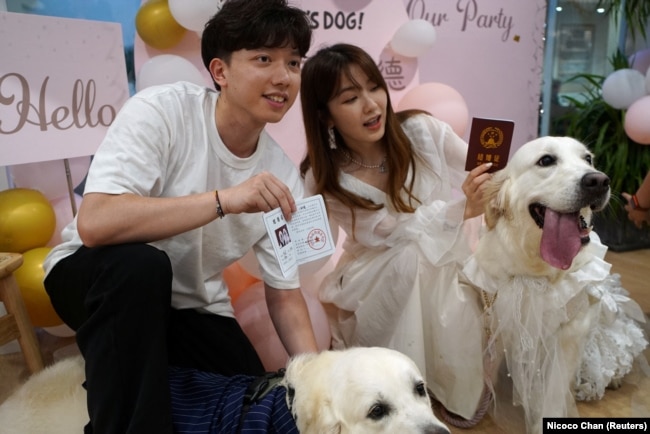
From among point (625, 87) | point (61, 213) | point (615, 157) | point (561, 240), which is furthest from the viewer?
point (615, 157)

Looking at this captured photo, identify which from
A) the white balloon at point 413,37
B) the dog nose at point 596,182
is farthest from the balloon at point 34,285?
the white balloon at point 413,37

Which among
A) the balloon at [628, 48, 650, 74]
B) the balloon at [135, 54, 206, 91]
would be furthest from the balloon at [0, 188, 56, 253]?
the balloon at [628, 48, 650, 74]

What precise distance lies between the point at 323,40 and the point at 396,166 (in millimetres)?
1157

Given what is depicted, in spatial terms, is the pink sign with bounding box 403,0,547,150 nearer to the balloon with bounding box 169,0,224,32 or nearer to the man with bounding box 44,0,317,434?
the balloon with bounding box 169,0,224,32

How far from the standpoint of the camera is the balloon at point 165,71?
2127 mm

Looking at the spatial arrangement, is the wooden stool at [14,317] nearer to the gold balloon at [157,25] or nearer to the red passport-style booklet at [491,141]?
the gold balloon at [157,25]

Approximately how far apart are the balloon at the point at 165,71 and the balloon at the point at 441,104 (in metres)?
1.23

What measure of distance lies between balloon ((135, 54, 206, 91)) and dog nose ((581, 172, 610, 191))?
5.33 ft

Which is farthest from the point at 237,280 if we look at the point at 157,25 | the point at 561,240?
the point at 561,240

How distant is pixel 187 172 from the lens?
4.91 feet

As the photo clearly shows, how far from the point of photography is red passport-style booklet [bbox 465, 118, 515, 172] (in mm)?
1574

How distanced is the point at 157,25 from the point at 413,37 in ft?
4.43

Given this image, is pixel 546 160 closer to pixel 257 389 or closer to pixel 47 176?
pixel 257 389

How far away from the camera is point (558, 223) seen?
1458mm
